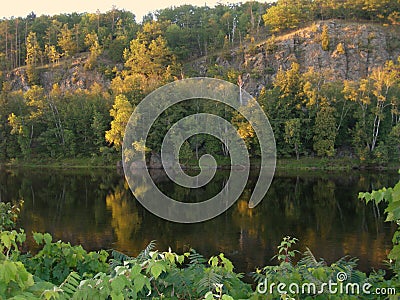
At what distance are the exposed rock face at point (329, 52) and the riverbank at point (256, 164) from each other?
13106 mm

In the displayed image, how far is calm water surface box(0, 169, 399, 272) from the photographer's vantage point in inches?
539

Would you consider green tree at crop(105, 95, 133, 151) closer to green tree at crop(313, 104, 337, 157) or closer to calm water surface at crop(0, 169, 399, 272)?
calm water surface at crop(0, 169, 399, 272)

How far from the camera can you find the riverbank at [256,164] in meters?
35.9

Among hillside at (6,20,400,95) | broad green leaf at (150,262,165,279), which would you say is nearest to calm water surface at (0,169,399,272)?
broad green leaf at (150,262,165,279)

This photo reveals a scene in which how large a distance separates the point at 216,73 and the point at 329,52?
1310 centimetres

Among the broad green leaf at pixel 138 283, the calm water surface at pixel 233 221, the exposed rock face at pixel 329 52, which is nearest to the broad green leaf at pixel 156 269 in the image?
the broad green leaf at pixel 138 283

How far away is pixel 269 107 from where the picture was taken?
38969 millimetres

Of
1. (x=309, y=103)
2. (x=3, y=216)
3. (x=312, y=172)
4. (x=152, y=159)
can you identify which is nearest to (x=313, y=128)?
(x=309, y=103)

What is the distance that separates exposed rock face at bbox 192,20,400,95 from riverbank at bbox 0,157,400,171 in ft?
43.0

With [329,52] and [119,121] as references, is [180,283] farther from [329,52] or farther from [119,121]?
[329,52]

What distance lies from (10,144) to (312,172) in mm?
28125
